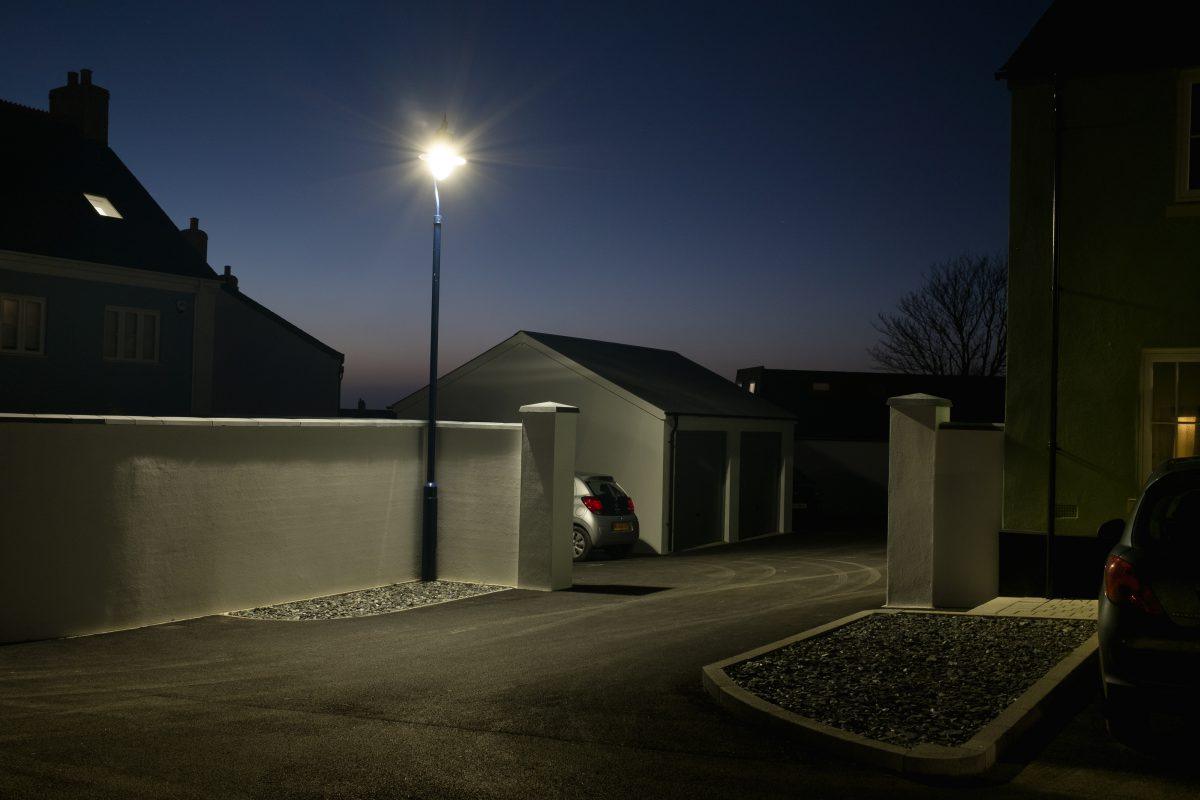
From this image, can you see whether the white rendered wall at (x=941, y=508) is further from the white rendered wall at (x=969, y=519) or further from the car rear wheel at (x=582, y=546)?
the car rear wheel at (x=582, y=546)

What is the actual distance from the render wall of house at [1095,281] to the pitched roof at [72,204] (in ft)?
69.3

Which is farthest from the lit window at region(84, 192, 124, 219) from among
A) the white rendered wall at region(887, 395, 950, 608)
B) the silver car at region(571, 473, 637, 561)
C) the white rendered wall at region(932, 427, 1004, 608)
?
the white rendered wall at region(932, 427, 1004, 608)

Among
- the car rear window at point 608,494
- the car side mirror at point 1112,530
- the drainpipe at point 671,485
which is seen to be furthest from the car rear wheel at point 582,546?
the car side mirror at point 1112,530

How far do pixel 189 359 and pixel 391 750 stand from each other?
23806 millimetres

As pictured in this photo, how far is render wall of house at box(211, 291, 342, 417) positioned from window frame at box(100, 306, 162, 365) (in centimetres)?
247

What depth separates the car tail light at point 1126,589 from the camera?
5.88 m

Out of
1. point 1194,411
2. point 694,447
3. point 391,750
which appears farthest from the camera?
point 694,447

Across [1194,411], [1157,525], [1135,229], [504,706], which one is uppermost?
[1135,229]

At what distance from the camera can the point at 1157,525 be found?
7234 millimetres

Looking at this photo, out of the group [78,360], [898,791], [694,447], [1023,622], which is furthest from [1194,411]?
[78,360]

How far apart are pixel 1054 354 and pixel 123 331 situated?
72.7 ft

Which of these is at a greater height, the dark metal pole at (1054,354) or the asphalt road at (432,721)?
the dark metal pole at (1054,354)

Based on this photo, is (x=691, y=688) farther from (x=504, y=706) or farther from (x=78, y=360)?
(x=78, y=360)

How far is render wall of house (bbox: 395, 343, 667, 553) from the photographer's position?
23203 millimetres
